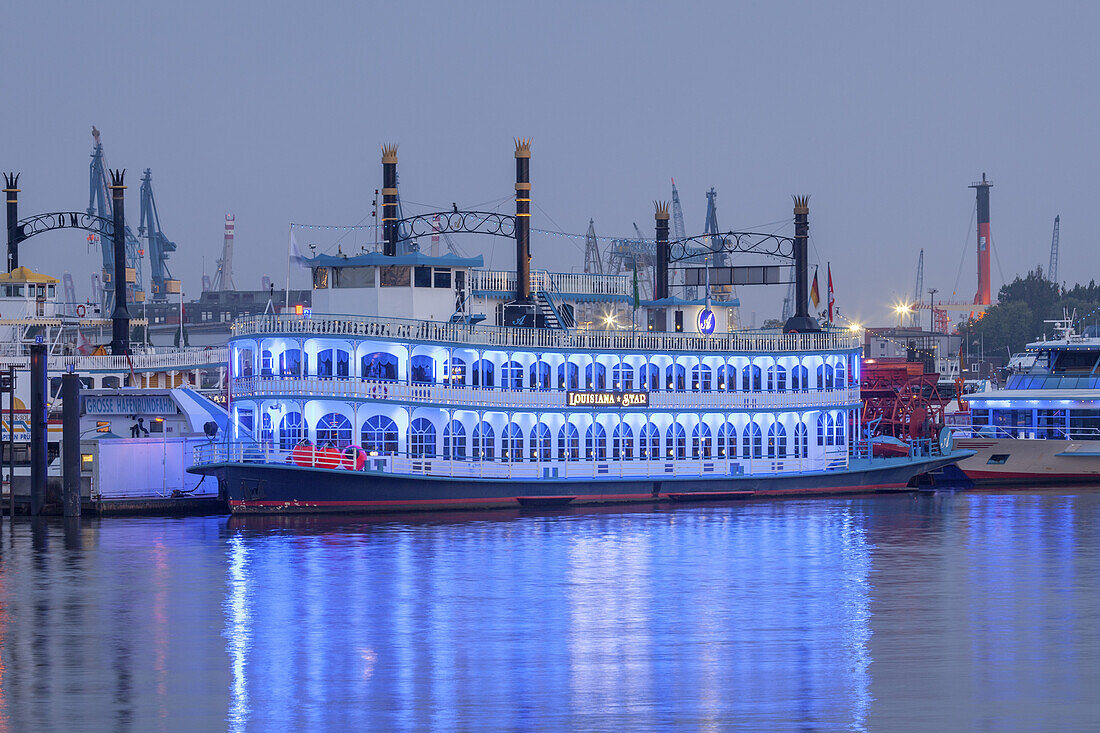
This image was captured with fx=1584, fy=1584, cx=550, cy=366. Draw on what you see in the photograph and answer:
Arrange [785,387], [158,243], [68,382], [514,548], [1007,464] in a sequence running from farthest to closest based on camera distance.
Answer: [158,243], [1007,464], [785,387], [68,382], [514,548]

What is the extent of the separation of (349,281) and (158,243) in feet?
336

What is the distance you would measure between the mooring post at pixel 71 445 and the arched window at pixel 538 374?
14.0 meters

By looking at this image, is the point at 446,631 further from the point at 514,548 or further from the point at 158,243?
the point at 158,243

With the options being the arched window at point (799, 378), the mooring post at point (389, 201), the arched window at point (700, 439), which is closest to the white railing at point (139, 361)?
the mooring post at point (389, 201)

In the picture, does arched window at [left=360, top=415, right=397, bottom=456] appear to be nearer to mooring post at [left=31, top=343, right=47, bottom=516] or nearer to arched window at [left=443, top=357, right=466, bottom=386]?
arched window at [left=443, top=357, right=466, bottom=386]

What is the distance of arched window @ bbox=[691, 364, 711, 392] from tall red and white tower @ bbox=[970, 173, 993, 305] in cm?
11578

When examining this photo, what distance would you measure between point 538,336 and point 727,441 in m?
8.50

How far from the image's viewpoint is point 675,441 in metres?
54.1

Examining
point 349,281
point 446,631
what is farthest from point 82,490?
point 446,631

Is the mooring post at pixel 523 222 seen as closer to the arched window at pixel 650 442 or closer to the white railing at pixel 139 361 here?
the arched window at pixel 650 442

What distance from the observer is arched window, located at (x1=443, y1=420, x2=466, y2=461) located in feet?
161

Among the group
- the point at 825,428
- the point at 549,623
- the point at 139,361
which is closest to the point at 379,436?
the point at 825,428

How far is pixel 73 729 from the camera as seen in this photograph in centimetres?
2200

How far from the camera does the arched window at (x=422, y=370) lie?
159ft
